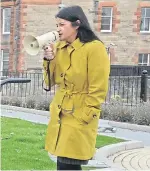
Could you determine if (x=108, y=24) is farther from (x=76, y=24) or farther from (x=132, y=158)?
(x=76, y=24)

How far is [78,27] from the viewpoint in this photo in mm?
4559

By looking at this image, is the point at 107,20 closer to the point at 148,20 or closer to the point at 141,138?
the point at 148,20

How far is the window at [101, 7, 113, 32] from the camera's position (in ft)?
116

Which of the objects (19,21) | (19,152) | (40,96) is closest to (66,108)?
(19,152)

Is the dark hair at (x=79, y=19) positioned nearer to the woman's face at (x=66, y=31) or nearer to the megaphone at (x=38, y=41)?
the woman's face at (x=66, y=31)

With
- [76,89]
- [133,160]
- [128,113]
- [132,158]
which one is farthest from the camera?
[128,113]

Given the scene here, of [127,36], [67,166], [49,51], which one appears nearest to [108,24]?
[127,36]

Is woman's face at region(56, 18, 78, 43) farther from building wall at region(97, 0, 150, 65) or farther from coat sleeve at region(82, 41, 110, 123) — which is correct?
building wall at region(97, 0, 150, 65)

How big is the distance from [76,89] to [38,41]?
1.94ft

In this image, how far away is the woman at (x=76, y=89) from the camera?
172 inches

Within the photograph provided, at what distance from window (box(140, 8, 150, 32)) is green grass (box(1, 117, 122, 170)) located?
25.5 metres

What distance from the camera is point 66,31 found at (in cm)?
453

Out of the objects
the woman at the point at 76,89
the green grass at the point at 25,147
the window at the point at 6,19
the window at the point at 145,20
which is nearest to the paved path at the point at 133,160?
the green grass at the point at 25,147

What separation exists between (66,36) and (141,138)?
22.1 ft
